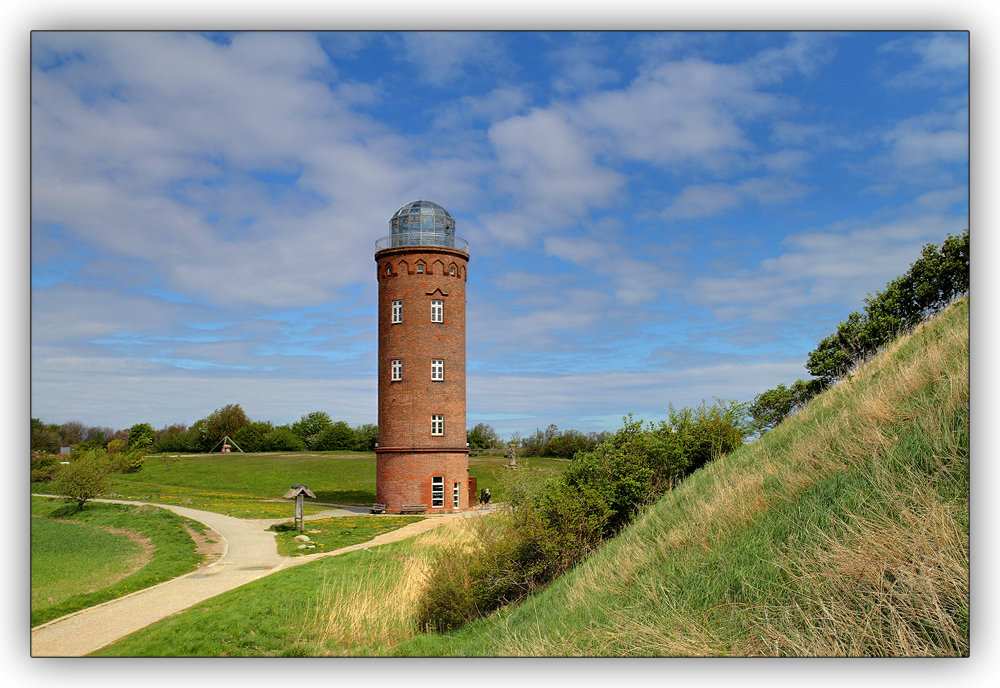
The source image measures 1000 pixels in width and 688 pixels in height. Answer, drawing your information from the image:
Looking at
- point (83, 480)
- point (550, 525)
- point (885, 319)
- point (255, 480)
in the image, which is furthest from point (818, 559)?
point (255, 480)

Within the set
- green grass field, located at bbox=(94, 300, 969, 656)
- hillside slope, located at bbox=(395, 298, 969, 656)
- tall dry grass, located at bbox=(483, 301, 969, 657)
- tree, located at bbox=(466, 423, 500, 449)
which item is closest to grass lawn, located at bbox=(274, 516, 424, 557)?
green grass field, located at bbox=(94, 300, 969, 656)

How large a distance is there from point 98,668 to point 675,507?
961 cm

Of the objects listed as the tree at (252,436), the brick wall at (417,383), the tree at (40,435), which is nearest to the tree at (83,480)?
the tree at (40,435)

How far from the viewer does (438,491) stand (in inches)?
1372

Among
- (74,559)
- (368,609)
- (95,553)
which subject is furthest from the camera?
(95,553)

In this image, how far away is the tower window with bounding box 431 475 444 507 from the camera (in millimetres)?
34750

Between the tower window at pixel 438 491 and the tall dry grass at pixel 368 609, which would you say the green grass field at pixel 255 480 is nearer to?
the tower window at pixel 438 491

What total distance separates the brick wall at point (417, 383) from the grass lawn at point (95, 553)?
36.5ft

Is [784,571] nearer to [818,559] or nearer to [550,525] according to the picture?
[818,559]

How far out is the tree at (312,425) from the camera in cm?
8006

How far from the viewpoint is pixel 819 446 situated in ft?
→ 29.4

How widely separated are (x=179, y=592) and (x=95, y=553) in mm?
5875

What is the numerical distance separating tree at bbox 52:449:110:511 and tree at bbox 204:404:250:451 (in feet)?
117
